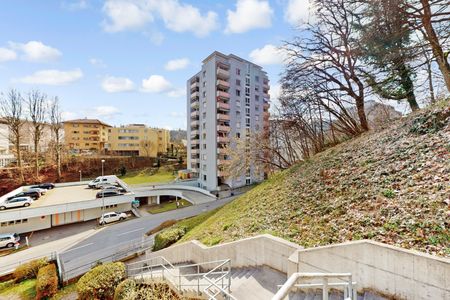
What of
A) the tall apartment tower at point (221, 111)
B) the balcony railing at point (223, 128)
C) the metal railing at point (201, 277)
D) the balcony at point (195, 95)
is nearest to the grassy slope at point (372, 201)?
the metal railing at point (201, 277)

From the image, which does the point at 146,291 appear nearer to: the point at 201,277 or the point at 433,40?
the point at 201,277

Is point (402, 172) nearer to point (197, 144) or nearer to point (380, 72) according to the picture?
point (380, 72)

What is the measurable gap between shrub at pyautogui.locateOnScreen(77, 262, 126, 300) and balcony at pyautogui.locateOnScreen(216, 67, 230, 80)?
106ft

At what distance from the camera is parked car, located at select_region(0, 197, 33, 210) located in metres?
22.5

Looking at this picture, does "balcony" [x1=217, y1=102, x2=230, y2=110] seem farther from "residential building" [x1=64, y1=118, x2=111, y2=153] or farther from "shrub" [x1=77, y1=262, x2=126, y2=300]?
"residential building" [x1=64, y1=118, x2=111, y2=153]

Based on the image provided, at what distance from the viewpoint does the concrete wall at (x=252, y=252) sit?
18.9 feet

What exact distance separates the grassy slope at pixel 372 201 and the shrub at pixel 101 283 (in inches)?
203

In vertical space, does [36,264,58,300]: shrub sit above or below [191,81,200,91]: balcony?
below

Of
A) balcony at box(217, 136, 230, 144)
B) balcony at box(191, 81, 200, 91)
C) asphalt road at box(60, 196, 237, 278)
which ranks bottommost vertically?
asphalt road at box(60, 196, 237, 278)

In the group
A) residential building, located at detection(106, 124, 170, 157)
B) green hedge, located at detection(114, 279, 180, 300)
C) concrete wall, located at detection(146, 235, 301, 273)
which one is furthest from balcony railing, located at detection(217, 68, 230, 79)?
residential building, located at detection(106, 124, 170, 157)

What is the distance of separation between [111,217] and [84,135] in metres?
50.5

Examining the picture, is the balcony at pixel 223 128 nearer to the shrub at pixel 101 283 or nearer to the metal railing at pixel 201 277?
the shrub at pixel 101 283

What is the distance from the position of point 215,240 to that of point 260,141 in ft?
54.4

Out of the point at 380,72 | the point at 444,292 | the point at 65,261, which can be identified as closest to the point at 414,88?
the point at 380,72
